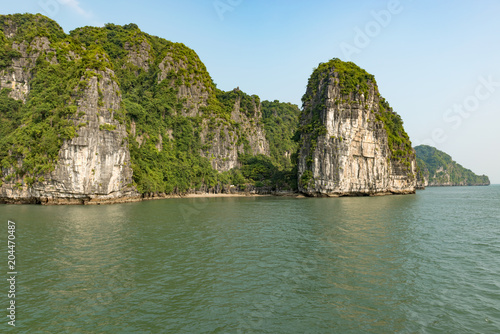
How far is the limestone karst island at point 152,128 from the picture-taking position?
160ft

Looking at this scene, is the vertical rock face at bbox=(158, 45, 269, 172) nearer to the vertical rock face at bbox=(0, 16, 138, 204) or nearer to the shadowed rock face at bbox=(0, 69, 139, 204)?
the vertical rock face at bbox=(0, 16, 138, 204)

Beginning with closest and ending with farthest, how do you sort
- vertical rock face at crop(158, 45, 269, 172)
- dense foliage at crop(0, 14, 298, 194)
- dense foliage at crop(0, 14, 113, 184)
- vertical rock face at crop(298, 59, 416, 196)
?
dense foliage at crop(0, 14, 113, 184) < dense foliage at crop(0, 14, 298, 194) < vertical rock face at crop(298, 59, 416, 196) < vertical rock face at crop(158, 45, 269, 172)

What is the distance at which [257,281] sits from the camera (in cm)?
1293

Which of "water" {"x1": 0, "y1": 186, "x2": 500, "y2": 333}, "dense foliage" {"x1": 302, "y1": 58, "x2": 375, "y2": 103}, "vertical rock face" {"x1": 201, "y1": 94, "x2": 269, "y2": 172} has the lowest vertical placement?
"water" {"x1": 0, "y1": 186, "x2": 500, "y2": 333}

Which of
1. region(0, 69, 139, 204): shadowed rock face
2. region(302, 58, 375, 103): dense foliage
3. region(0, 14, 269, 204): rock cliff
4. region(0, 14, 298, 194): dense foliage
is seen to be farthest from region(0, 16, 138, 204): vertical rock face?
region(302, 58, 375, 103): dense foliage

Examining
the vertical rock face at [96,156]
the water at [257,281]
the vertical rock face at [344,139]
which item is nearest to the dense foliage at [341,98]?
the vertical rock face at [344,139]

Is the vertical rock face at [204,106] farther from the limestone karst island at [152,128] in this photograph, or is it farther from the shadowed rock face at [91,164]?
the shadowed rock face at [91,164]

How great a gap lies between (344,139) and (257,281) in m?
61.3

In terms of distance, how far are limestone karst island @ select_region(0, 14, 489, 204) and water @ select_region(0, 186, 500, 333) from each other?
30270 millimetres

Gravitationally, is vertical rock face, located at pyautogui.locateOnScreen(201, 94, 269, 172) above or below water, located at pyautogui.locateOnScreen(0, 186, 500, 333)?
above

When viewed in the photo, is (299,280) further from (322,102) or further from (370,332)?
(322,102)

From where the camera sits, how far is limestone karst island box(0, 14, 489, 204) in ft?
160

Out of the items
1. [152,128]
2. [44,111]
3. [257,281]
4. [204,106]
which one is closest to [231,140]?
[204,106]

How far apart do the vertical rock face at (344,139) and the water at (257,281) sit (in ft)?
149
